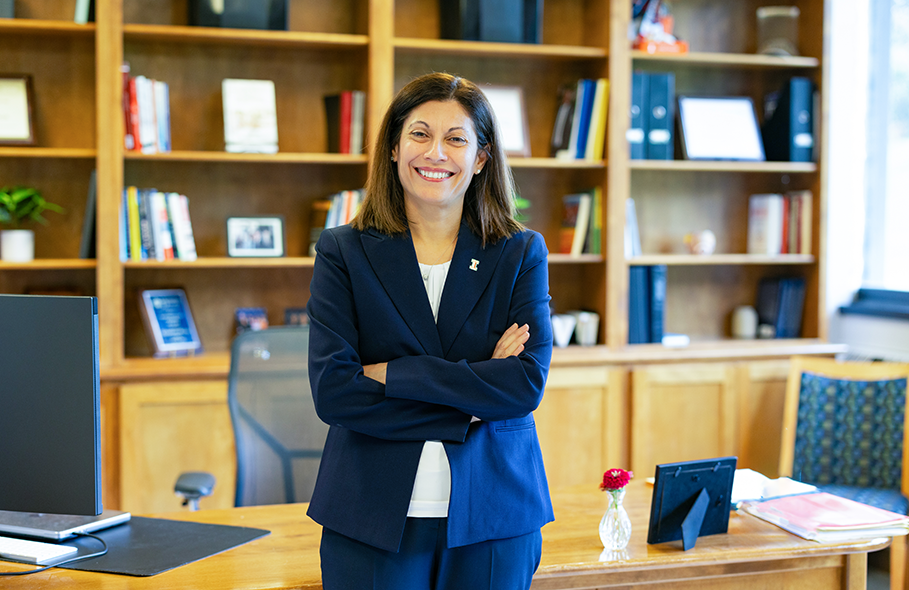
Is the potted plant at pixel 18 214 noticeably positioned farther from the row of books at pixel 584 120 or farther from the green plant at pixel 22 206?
the row of books at pixel 584 120

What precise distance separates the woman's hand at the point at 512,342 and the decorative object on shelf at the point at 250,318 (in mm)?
2108

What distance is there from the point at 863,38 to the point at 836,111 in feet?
1.14

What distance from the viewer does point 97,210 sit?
3.08m

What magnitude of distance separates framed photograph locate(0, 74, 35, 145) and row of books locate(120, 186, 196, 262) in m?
0.45

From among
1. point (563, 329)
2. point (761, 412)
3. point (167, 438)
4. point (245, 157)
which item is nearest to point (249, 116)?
point (245, 157)

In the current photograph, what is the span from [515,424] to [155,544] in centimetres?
74

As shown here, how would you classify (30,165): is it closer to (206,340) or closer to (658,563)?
(206,340)

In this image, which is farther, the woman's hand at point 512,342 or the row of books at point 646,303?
the row of books at point 646,303

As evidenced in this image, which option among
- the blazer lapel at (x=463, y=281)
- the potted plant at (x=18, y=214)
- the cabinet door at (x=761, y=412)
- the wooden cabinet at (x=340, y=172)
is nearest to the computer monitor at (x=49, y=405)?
the blazer lapel at (x=463, y=281)

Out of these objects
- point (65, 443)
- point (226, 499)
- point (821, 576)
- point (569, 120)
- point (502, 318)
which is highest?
point (569, 120)

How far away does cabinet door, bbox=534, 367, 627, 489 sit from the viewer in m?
3.39

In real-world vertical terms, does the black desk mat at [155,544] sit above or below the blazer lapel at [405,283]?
below

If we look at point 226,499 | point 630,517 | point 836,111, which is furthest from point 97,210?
point 836,111

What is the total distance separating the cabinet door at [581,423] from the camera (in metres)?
3.39
